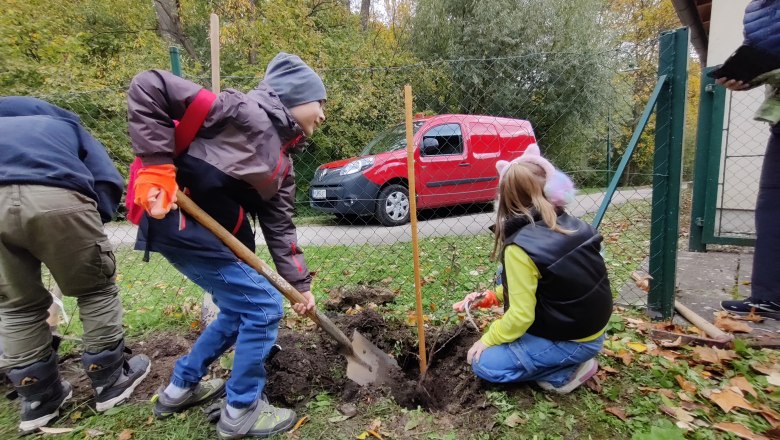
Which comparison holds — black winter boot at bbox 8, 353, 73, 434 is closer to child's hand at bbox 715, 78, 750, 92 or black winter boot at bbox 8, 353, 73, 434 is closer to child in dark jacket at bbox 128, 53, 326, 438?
child in dark jacket at bbox 128, 53, 326, 438

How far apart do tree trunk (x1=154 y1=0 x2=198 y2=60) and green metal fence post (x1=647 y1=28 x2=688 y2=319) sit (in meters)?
12.7

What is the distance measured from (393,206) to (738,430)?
416 centimetres

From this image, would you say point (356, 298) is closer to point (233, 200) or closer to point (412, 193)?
point (412, 193)

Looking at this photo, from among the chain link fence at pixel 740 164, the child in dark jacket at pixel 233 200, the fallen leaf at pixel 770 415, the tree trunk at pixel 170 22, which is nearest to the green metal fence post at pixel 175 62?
the child in dark jacket at pixel 233 200

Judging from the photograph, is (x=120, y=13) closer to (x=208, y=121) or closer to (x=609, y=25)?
(x=208, y=121)

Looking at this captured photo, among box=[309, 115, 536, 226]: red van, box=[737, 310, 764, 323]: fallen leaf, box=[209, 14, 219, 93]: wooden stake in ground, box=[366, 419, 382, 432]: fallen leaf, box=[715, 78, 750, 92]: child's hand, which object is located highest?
box=[209, 14, 219, 93]: wooden stake in ground

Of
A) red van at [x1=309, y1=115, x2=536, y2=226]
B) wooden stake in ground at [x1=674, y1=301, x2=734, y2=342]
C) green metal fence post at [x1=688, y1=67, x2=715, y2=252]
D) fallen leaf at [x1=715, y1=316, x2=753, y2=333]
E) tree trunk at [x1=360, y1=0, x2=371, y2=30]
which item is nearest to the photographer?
wooden stake in ground at [x1=674, y1=301, x2=734, y2=342]

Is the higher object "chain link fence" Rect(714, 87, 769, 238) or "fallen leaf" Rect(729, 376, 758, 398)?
"chain link fence" Rect(714, 87, 769, 238)

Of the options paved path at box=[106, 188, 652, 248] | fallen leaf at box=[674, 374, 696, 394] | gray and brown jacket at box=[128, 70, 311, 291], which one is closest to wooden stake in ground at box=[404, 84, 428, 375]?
gray and brown jacket at box=[128, 70, 311, 291]

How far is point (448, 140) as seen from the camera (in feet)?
15.7

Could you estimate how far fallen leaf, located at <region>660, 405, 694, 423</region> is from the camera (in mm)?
1783

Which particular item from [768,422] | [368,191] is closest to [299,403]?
[768,422]

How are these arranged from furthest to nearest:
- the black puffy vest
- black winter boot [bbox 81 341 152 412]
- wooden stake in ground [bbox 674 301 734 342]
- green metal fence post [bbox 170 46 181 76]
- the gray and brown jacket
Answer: green metal fence post [bbox 170 46 181 76]
wooden stake in ground [bbox 674 301 734 342]
black winter boot [bbox 81 341 152 412]
the black puffy vest
the gray and brown jacket

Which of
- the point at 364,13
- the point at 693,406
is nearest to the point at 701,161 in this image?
the point at 693,406
